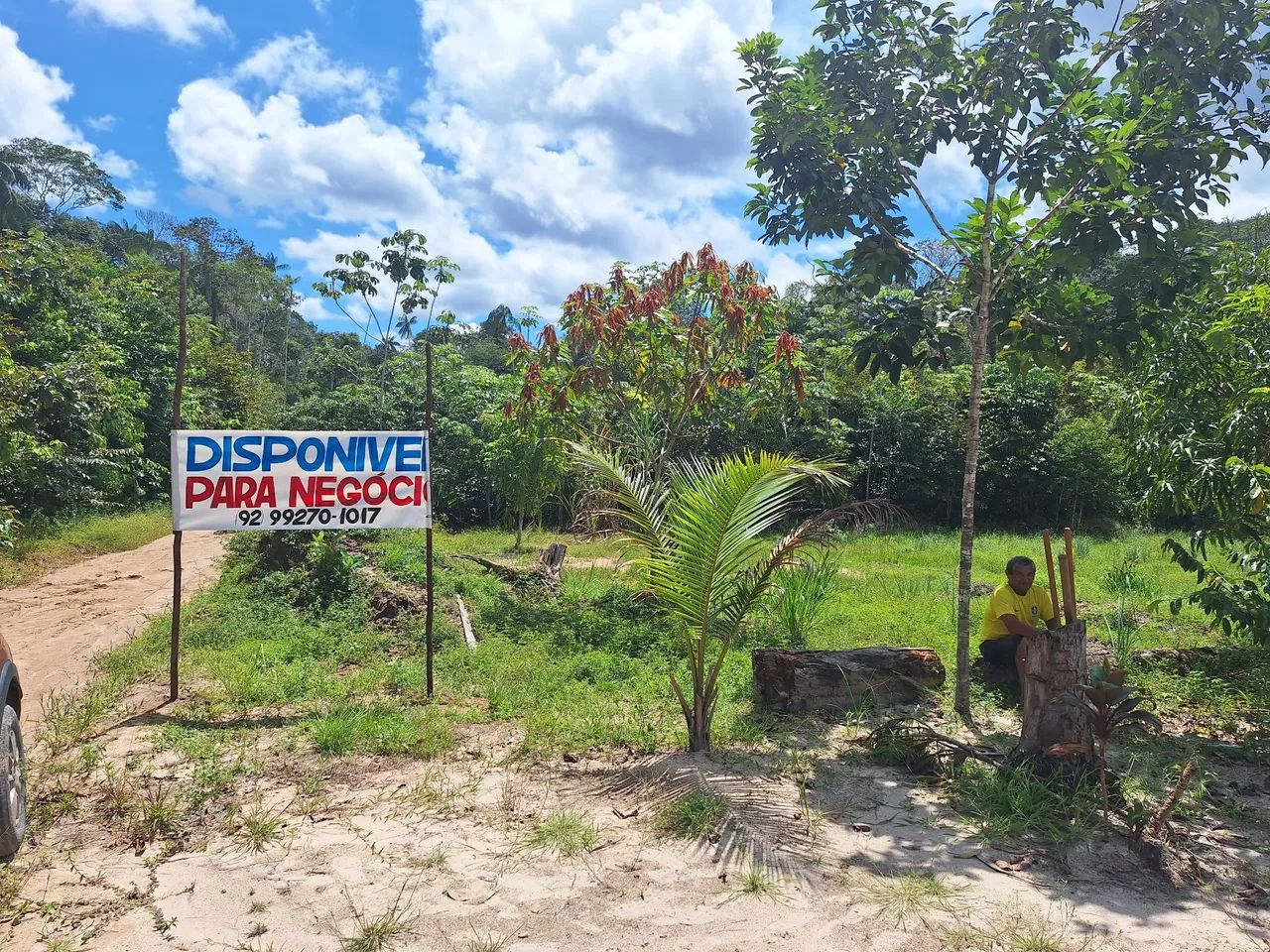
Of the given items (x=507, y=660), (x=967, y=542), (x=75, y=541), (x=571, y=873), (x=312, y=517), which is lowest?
(x=571, y=873)

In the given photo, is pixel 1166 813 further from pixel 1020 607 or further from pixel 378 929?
pixel 378 929

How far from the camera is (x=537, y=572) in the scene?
32.4ft

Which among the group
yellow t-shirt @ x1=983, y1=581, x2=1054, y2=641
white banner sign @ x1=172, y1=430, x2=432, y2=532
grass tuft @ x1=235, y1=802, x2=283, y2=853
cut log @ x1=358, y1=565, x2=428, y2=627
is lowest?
grass tuft @ x1=235, y1=802, x2=283, y2=853

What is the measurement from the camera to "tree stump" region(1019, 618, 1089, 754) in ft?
13.5

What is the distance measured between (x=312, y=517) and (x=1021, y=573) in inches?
197

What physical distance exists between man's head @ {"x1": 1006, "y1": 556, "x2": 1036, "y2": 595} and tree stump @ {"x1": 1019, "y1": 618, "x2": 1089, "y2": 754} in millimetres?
1403

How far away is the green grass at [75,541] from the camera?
33.7 ft

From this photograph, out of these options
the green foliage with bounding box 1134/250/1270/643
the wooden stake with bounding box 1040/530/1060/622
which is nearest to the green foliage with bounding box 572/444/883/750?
the wooden stake with bounding box 1040/530/1060/622

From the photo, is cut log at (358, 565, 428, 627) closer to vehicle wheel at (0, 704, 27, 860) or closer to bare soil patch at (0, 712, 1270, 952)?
bare soil patch at (0, 712, 1270, 952)

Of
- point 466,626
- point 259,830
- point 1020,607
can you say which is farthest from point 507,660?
point 1020,607

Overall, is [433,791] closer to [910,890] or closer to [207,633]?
[910,890]

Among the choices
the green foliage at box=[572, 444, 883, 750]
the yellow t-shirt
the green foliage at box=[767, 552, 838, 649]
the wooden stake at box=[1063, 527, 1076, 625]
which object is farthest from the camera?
the green foliage at box=[767, 552, 838, 649]

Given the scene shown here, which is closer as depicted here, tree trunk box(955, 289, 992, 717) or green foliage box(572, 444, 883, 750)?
green foliage box(572, 444, 883, 750)

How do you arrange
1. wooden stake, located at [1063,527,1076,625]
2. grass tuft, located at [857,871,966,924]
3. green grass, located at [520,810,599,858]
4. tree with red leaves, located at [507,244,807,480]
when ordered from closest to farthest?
grass tuft, located at [857,871,966,924] < green grass, located at [520,810,599,858] < wooden stake, located at [1063,527,1076,625] < tree with red leaves, located at [507,244,807,480]
